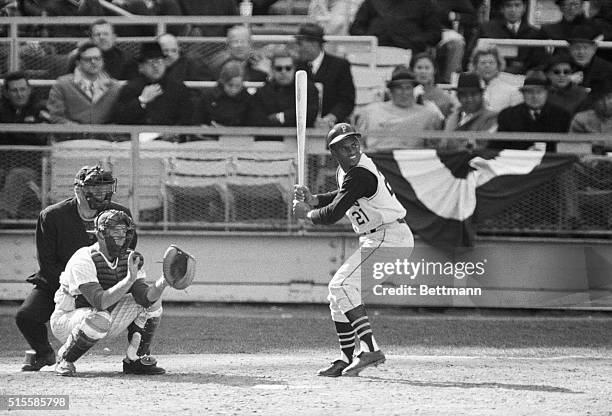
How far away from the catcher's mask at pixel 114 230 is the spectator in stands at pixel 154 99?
446 centimetres

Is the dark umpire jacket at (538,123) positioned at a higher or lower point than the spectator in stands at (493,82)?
lower

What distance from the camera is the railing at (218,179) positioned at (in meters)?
11.2

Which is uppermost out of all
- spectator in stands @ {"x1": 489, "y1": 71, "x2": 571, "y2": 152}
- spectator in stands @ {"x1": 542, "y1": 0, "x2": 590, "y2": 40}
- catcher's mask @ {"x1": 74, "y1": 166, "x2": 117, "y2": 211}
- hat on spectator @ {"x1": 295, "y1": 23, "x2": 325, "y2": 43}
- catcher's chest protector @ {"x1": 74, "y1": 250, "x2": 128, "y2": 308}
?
spectator in stands @ {"x1": 542, "y1": 0, "x2": 590, "y2": 40}

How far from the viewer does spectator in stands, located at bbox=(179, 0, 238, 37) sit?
13484mm

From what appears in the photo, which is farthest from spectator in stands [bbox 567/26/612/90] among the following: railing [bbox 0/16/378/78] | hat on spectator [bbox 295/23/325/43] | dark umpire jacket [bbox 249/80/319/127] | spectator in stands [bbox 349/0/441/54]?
dark umpire jacket [bbox 249/80/319/127]

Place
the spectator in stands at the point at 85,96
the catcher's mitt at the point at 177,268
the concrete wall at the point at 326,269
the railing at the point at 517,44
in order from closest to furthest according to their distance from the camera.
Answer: the catcher's mitt at the point at 177,268 → the concrete wall at the point at 326,269 → the spectator in stands at the point at 85,96 → the railing at the point at 517,44

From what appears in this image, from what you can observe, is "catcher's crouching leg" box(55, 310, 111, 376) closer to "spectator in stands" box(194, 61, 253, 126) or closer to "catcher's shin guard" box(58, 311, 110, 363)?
"catcher's shin guard" box(58, 311, 110, 363)

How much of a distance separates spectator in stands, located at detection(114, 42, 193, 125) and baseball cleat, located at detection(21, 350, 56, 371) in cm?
427

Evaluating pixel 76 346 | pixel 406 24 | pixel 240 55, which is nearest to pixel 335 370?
pixel 76 346

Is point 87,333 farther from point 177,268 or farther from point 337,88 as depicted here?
point 337,88

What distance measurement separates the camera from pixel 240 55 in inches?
494

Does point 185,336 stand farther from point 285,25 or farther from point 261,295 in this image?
point 285,25
